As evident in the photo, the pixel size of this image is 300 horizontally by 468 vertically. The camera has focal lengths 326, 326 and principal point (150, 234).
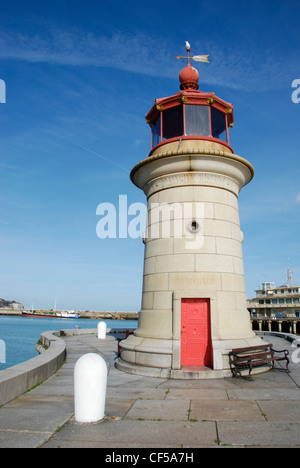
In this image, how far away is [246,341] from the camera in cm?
1077

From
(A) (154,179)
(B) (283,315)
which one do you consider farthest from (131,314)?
(A) (154,179)

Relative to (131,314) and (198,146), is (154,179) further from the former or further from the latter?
(131,314)

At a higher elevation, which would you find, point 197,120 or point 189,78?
point 189,78

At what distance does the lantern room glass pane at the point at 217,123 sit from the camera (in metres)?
12.8

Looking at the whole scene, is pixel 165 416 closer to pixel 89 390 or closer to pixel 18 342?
pixel 89 390

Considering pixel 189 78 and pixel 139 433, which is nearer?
pixel 139 433

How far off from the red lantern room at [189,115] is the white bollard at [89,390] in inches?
345

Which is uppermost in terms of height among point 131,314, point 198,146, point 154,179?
point 198,146

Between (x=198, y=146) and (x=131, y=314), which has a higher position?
(x=198, y=146)

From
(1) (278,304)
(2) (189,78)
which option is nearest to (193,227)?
(2) (189,78)

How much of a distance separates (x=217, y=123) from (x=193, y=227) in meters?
4.67

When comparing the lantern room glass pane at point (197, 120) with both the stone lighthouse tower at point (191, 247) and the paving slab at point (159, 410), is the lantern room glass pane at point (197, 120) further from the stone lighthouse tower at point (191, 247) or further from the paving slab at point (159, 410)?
the paving slab at point (159, 410)

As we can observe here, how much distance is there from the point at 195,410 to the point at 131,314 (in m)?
162

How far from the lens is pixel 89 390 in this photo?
5910mm
